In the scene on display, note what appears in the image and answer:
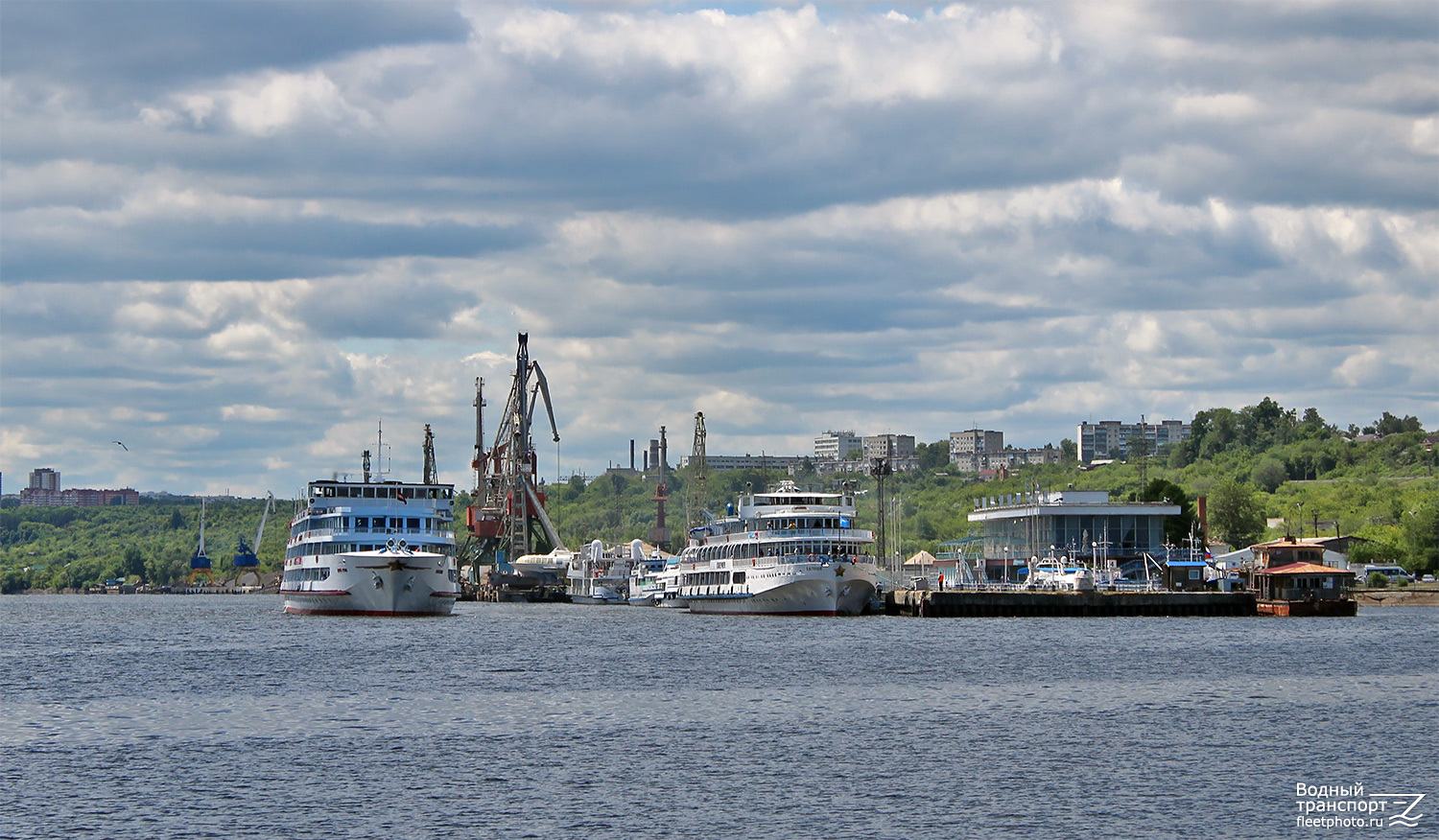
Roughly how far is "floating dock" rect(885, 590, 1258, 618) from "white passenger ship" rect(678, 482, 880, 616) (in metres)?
9.03

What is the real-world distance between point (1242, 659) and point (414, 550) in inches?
2927

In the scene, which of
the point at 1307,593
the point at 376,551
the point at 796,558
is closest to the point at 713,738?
the point at 796,558

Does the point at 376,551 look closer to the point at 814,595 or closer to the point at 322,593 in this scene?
the point at 322,593

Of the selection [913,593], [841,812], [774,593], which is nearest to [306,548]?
[774,593]

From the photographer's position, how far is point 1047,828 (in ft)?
142

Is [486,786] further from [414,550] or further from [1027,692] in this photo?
[414,550]

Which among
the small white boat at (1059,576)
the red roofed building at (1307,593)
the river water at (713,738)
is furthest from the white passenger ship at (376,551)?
the red roofed building at (1307,593)

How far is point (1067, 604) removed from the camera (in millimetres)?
149250

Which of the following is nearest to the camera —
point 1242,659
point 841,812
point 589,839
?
point 589,839

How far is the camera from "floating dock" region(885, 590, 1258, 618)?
483 ft

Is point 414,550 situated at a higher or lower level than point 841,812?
higher

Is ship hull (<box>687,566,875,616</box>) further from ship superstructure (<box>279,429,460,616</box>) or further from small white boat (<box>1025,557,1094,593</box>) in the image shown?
ship superstructure (<box>279,429,460,616</box>)

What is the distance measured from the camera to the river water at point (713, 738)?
45031 mm

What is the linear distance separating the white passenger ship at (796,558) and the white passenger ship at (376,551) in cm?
2654
